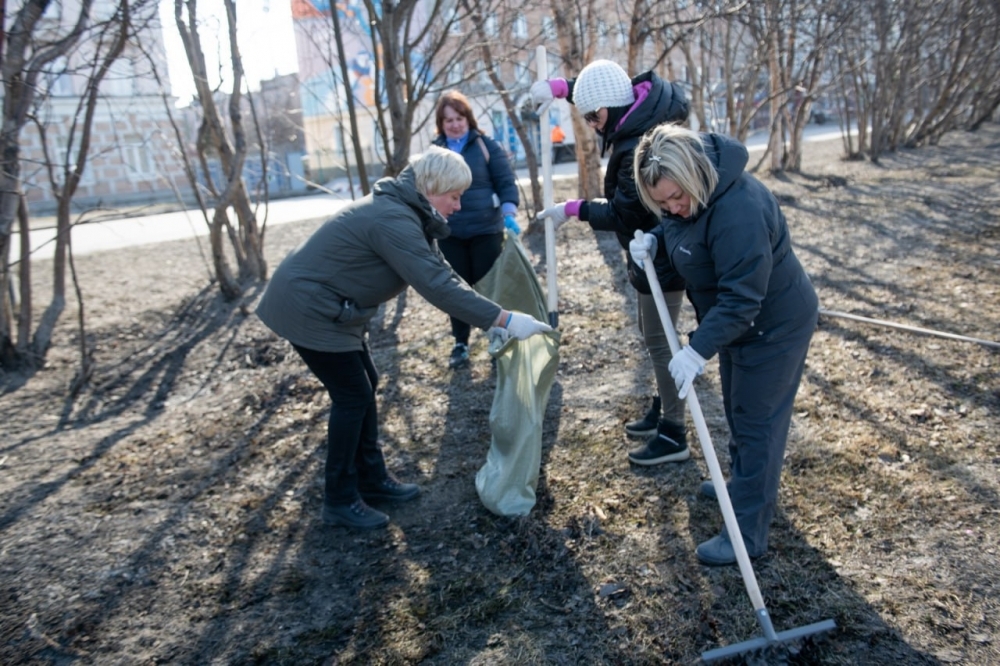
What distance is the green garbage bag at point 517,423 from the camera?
9.89ft

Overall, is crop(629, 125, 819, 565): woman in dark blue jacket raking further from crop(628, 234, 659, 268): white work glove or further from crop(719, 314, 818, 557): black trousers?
crop(628, 234, 659, 268): white work glove

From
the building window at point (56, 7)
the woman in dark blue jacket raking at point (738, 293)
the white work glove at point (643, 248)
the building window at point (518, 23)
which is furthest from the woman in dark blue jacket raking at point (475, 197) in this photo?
the building window at point (518, 23)

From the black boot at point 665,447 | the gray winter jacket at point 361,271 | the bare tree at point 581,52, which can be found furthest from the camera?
the bare tree at point 581,52

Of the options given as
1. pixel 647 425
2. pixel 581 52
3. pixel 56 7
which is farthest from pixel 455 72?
pixel 647 425

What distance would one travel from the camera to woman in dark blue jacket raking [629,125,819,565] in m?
2.12

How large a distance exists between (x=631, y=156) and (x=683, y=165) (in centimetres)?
69

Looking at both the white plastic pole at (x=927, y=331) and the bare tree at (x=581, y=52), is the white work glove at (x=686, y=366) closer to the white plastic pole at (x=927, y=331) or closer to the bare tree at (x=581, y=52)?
the white plastic pole at (x=927, y=331)

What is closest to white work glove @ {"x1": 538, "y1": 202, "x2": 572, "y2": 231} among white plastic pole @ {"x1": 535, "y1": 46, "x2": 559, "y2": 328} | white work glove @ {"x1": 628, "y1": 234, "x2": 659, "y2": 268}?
white plastic pole @ {"x1": 535, "y1": 46, "x2": 559, "y2": 328}

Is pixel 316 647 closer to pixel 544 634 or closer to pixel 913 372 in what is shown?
pixel 544 634

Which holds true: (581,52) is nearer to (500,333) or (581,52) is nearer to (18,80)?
(18,80)

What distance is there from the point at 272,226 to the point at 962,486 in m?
9.92

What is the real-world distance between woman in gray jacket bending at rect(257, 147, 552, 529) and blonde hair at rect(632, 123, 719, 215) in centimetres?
77

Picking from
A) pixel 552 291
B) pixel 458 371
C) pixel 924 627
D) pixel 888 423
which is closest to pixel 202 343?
pixel 458 371

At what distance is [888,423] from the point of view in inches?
136
